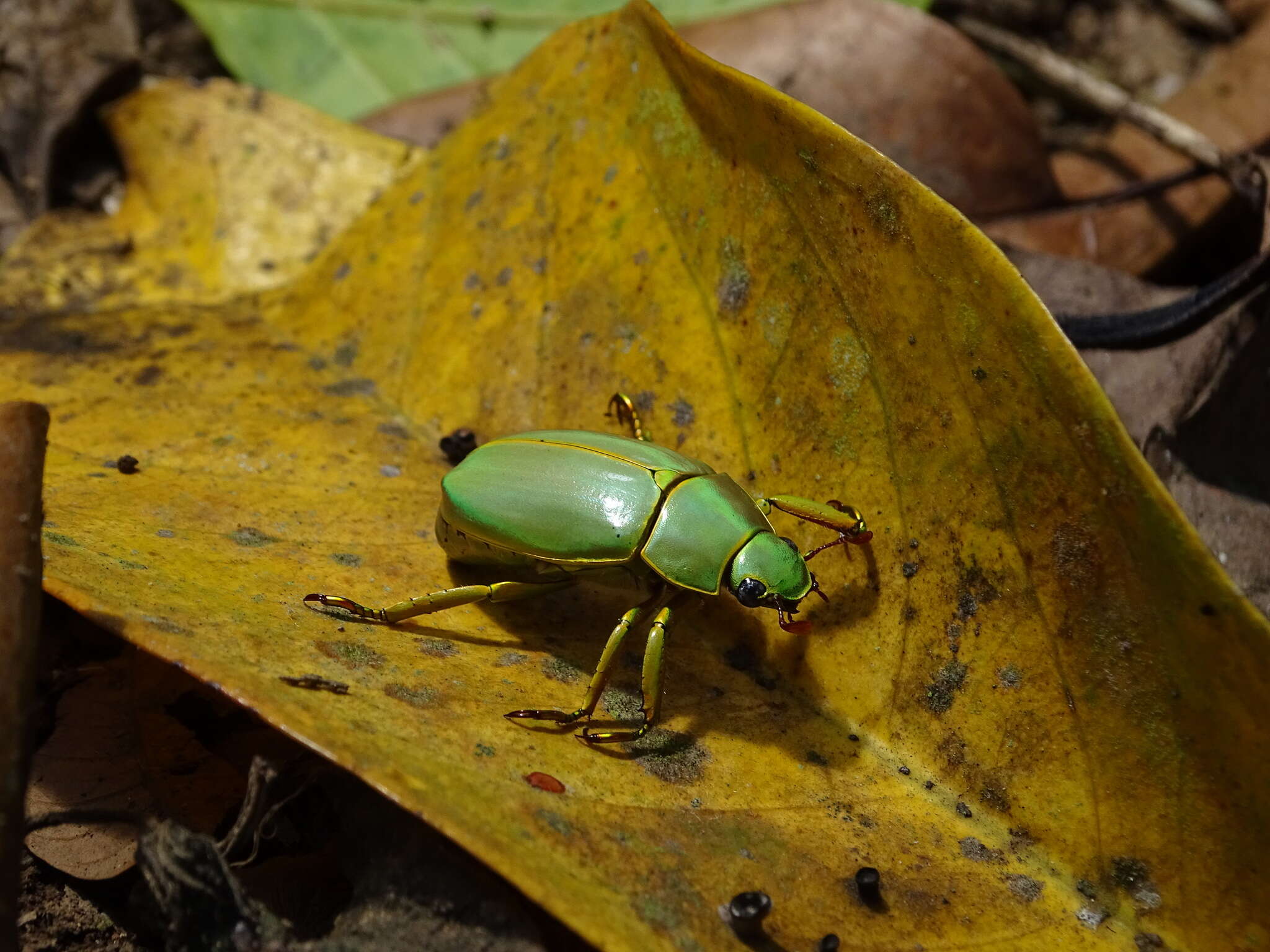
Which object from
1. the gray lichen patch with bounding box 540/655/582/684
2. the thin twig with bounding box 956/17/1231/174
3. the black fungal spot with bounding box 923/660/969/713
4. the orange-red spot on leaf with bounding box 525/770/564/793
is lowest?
the gray lichen patch with bounding box 540/655/582/684

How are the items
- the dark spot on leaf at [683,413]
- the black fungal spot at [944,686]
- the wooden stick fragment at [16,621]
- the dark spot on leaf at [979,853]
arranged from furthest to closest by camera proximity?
the dark spot on leaf at [683,413]
the black fungal spot at [944,686]
the dark spot on leaf at [979,853]
the wooden stick fragment at [16,621]

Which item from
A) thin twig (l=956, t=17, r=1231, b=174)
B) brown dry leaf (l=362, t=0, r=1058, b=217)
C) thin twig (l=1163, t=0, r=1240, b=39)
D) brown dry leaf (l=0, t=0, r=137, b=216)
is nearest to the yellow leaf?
brown dry leaf (l=362, t=0, r=1058, b=217)

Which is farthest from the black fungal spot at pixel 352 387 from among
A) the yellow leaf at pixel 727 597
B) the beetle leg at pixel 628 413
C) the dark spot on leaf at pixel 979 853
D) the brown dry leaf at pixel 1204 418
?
the brown dry leaf at pixel 1204 418

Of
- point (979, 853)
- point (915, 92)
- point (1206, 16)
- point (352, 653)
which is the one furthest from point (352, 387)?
point (1206, 16)

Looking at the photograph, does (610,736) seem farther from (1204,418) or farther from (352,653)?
(1204,418)

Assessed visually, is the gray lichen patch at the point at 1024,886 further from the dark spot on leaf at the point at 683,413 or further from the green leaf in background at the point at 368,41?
the green leaf in background at the point at 368,41

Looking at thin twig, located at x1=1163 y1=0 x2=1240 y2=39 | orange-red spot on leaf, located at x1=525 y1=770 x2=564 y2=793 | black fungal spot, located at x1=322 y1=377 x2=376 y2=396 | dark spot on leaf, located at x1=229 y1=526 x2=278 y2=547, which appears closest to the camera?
orange-red spot on leaf, located at x1=525 y1=770 x2=564 y2=793

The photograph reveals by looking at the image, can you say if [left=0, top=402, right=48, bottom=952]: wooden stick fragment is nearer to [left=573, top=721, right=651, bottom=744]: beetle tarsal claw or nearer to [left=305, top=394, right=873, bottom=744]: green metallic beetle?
[left=305, top=394, right=873, bottom=744]: green metallic beetle
